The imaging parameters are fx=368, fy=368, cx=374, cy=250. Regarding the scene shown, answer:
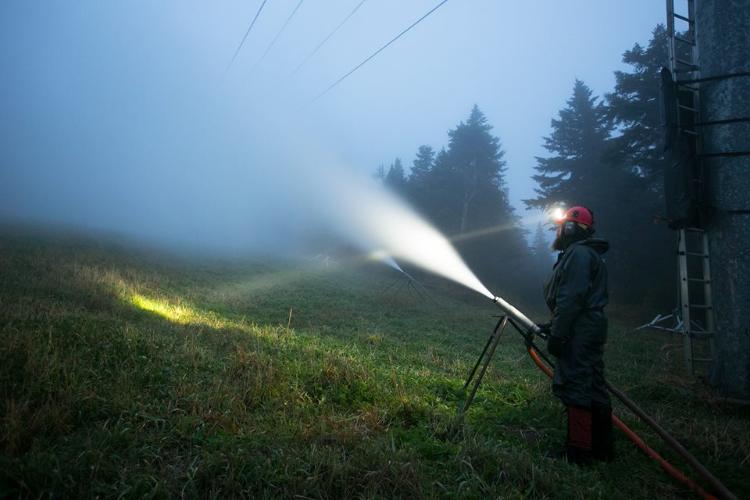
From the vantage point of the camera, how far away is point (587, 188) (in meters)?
27.9

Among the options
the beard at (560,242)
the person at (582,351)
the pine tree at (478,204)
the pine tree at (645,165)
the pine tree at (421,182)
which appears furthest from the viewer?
the pine tree at (421,182)

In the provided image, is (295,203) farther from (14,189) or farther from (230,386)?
(230,386)

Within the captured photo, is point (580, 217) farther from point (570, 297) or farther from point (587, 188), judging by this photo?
point (587, 188)

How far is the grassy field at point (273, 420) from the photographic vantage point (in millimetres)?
3092

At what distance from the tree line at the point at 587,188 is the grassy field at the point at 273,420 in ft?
43.7

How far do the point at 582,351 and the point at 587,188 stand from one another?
91.4 ft

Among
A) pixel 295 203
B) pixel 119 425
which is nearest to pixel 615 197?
pixel 119 425

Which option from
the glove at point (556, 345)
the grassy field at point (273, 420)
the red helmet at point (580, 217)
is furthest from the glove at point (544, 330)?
the red helmet at point (580, 217)

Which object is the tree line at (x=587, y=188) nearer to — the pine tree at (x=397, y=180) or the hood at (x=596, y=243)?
the pine tree at (x=397, y=180)

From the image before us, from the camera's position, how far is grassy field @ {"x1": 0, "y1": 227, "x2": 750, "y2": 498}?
10.1 feet

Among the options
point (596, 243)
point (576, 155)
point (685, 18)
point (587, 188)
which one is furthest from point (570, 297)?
point (576, 155)

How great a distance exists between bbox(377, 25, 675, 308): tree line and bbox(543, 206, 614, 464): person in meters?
13.6

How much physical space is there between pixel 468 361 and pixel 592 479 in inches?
205

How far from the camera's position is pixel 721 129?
641 centimetres
